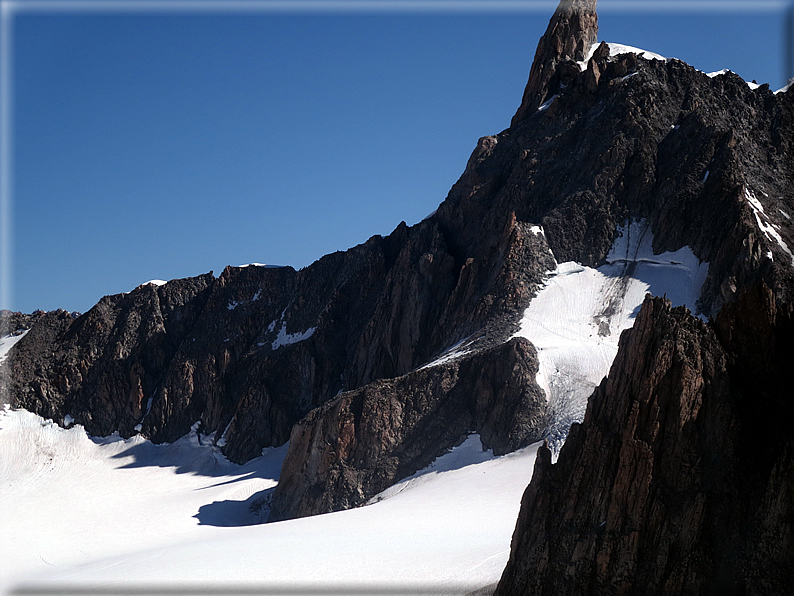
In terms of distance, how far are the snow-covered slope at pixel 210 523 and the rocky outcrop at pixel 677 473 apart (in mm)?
7208

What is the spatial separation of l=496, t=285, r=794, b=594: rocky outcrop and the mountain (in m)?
0.05

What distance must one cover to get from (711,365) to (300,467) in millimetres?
39725

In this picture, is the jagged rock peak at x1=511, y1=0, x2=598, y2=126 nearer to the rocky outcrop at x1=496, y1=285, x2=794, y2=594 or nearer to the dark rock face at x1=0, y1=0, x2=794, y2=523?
the dark rock face at x1=0, y1=0, x2=794, y2=523

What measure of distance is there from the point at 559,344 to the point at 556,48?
39.6 metres

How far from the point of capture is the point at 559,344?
53906 millimetres

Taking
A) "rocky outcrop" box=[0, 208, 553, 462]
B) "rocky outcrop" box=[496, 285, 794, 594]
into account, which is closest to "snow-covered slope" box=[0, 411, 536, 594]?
"rocky outcrop" box=[0, 208, 553, 462]

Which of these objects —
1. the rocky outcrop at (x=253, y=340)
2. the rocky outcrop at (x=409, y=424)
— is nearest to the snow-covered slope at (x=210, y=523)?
the rocky outcrop at (x=409, y=424)

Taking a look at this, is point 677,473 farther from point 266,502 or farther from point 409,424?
point 266,502

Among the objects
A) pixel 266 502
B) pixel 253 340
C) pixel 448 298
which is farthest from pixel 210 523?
pixel 253 340

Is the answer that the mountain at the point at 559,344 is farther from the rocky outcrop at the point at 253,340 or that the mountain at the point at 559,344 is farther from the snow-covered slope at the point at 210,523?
the snow-covered slope at the point at 210,523

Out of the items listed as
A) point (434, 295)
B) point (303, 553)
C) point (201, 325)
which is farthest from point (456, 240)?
point (303, 553)

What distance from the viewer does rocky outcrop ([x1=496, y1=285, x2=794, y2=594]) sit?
58.3ft

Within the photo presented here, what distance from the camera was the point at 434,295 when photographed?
6994cm

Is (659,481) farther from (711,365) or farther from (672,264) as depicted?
(672,264)
